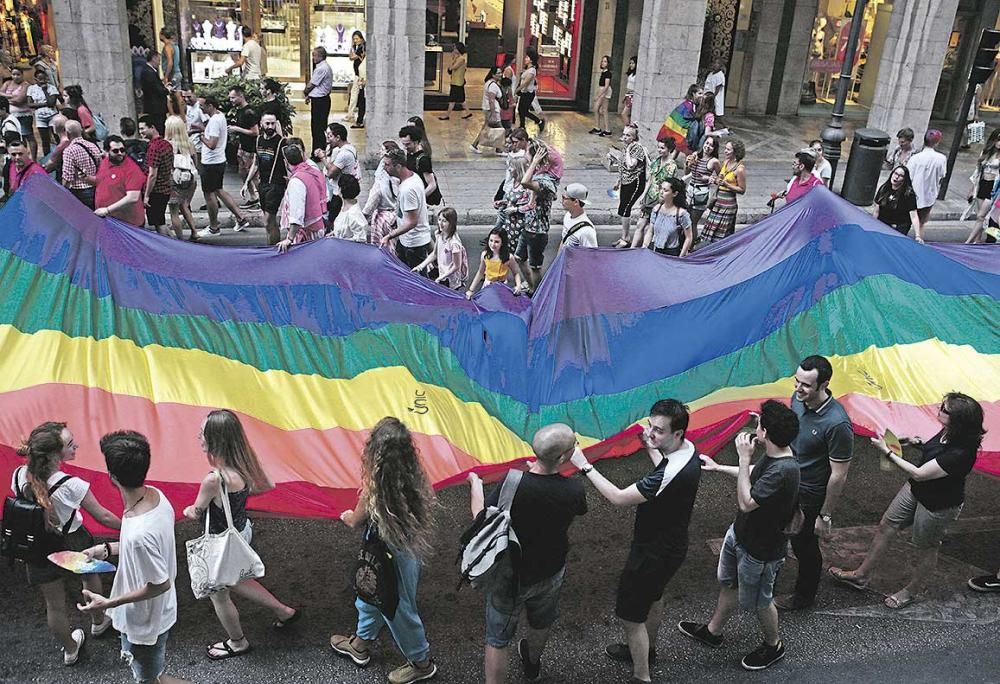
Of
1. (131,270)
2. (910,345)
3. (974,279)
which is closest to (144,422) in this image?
(131,270)

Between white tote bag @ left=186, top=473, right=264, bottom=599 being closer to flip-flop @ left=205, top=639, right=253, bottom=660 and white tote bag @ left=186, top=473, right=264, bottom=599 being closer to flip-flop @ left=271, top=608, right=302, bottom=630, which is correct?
flip-flop @ left=205, top=639, right=253, bottom=660

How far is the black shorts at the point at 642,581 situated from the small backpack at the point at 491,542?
0.71 m

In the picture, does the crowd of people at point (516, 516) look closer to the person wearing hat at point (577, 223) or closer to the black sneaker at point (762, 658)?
the black sneaker at point (762, 658)

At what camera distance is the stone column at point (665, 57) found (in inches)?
651

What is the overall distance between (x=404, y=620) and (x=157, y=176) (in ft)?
24.9

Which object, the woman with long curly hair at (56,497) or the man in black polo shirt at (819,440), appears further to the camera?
the man in black polo shirt at (819,440)

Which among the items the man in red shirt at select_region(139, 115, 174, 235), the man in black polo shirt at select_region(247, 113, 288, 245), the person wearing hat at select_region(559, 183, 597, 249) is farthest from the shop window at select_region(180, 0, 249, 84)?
the person wearing hat at select_region(559, 183, 597, 249)

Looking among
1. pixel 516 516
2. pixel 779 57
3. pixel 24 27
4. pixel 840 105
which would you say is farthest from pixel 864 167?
pixel 24 27

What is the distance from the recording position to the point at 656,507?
4961 millimetres

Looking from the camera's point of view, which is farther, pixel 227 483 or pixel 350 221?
pixel 350 221

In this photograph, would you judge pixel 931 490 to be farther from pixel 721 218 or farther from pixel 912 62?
pixel 912 62

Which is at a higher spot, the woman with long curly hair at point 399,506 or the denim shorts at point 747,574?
the woman with long curly hair at point 399,506

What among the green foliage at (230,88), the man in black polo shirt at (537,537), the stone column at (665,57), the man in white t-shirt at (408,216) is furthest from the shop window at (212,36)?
the man in black polo shirt at (537,537)

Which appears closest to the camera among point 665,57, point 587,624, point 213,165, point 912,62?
point 587,624
